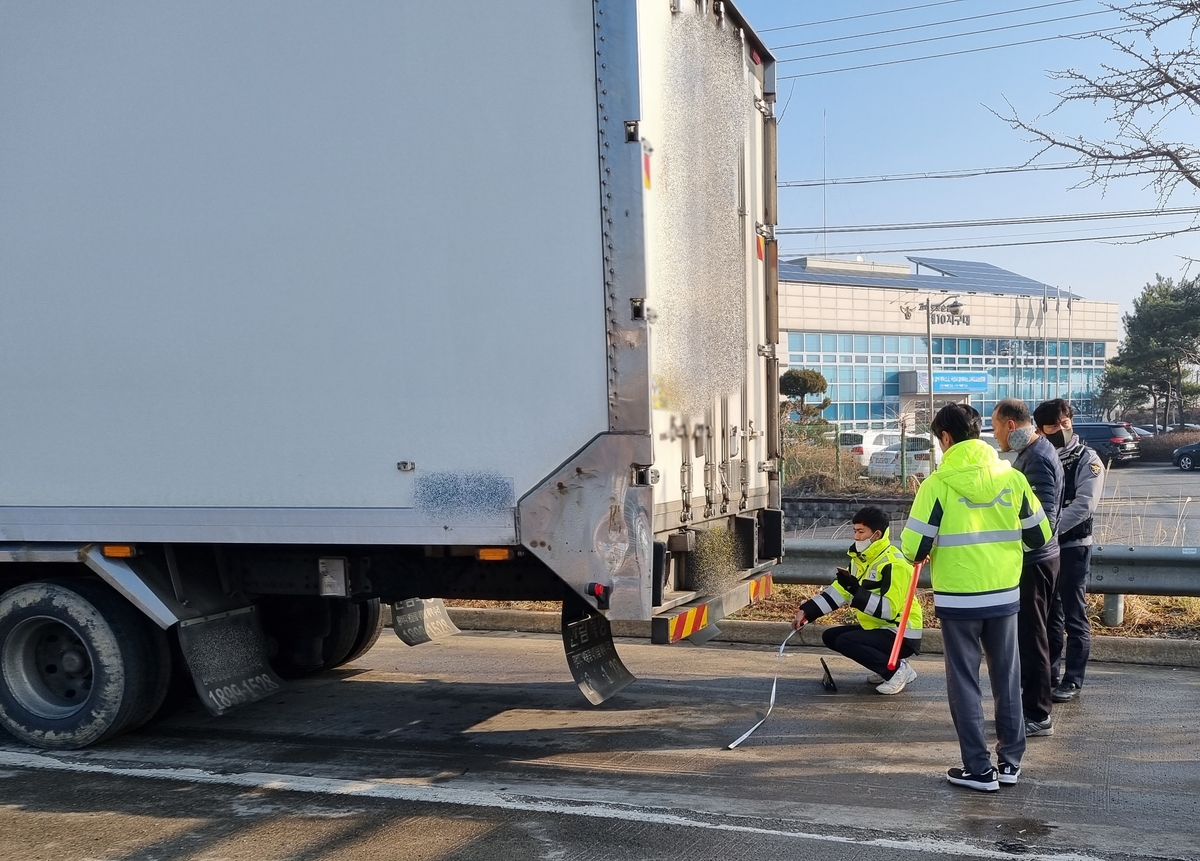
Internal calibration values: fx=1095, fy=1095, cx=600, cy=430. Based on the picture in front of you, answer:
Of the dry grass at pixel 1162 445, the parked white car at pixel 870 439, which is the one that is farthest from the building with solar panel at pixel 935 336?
the parked white car at pixel 870 439

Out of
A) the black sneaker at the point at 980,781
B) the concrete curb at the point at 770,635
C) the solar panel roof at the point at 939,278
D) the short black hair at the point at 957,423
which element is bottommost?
the black sneaker at the point at 980,781

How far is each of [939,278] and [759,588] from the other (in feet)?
184

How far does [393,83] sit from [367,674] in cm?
416

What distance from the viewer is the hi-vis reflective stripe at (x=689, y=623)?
5.22 meters

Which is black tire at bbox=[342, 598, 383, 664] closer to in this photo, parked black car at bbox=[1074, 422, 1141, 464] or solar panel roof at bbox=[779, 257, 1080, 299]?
parked black car at bbox=[1074, 422, 1141, 464]

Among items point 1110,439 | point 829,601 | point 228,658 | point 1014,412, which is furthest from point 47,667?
point 1110,439

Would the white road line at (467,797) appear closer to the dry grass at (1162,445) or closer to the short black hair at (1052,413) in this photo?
the short black hair at (1052,413)

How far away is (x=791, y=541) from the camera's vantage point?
337 inches

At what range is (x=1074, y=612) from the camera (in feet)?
21.0

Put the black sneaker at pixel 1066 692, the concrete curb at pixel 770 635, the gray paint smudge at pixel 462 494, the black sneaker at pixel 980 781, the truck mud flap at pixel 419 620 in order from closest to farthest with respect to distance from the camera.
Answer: the black sneaker at pixel 980 781 → the gray paint smudge at pixel 462 494 → the black sneaker at pixel 1066 692 → the truck mud flap at pixel 419 620 → the concrete curb at pixel 770 635

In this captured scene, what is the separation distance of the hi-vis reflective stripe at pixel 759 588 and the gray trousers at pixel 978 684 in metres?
1.42

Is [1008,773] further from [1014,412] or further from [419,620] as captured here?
[419,620]

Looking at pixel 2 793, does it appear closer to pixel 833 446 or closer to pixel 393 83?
pixel 393 83

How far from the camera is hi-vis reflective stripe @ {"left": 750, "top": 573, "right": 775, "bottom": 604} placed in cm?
623
